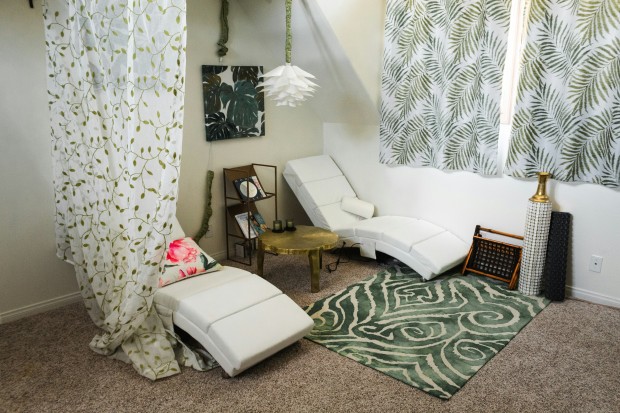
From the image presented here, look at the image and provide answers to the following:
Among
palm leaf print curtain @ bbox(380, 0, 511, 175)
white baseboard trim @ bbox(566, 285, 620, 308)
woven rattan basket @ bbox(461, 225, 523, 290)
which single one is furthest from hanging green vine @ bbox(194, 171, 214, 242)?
white baseboard trim @ bbox(566, 285, 620, 308)

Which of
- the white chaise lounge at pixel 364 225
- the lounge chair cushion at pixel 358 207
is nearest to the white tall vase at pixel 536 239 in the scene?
the white chaise lounge at pixel 364 225

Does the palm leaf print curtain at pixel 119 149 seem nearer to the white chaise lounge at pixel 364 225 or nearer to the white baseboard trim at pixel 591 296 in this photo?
the white chaise lounge at pixel 364 225

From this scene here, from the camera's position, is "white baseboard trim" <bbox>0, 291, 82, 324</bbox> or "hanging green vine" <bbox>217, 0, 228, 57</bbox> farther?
"hanging green vine" <bbox>217, 0, 228, 57</bbox>

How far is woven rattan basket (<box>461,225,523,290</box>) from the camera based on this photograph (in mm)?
3584

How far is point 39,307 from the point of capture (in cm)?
320

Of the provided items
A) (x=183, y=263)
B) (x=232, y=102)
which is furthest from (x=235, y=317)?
(x=232, y=102)

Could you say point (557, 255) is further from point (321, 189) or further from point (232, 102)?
point (232, 102)

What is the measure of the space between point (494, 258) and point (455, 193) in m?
0.62

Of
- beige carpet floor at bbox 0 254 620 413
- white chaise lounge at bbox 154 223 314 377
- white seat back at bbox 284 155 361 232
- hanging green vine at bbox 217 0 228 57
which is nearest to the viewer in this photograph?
beige carpet floor at bbox 0 254 620 413

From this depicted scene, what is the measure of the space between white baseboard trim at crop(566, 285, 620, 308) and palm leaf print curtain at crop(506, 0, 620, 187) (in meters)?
0.80

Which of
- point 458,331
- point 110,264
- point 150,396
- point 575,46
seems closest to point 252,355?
point 150,396

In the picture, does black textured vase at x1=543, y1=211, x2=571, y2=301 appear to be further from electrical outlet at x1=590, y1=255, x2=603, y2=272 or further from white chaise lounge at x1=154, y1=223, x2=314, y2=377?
white chaise lounge at x1=154, y1=223, x2=314, y2=377

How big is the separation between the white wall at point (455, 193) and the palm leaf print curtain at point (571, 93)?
187 mm

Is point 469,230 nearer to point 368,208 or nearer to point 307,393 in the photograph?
point 368,208
